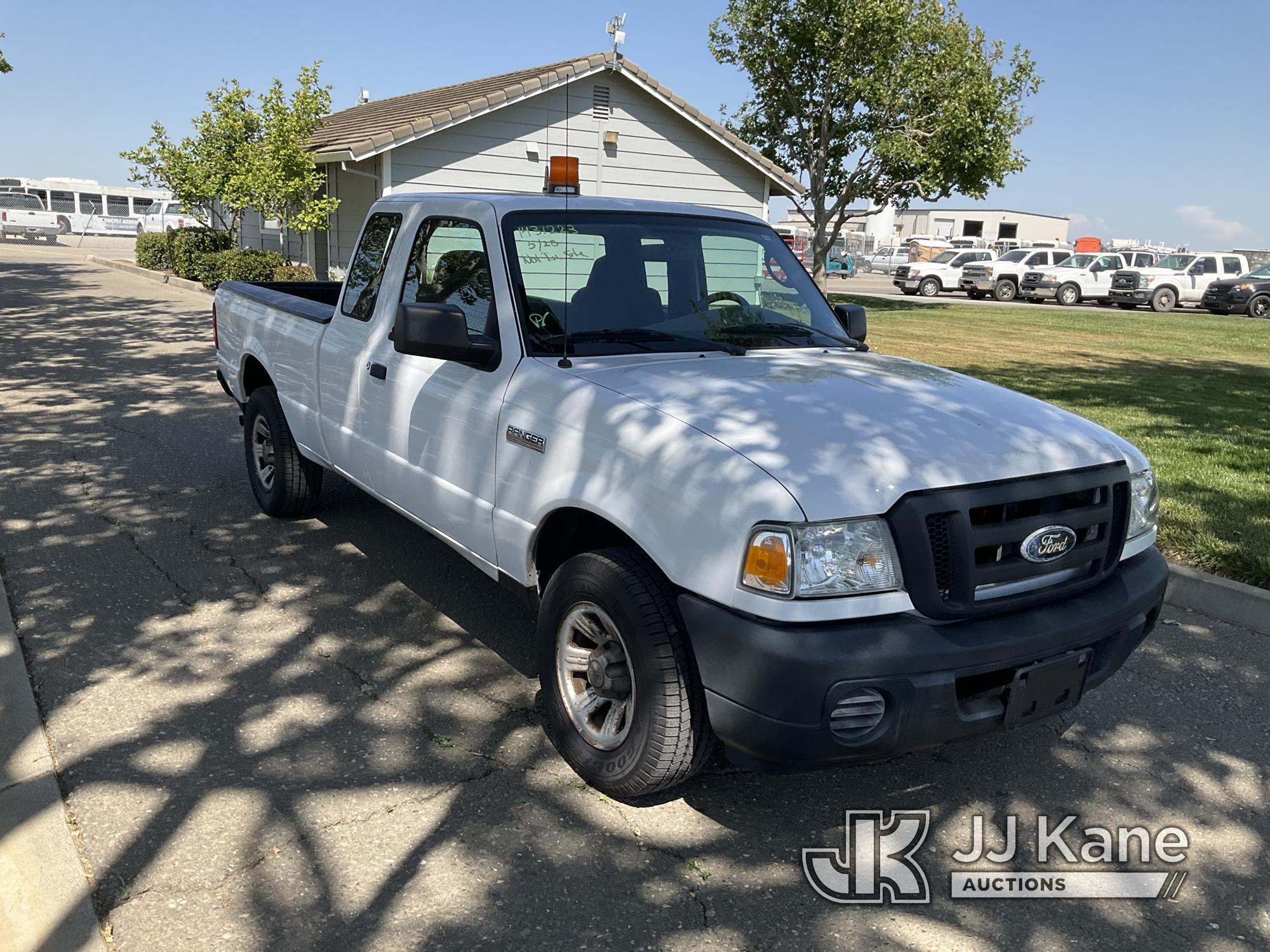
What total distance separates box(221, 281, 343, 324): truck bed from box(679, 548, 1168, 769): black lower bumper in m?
3.29

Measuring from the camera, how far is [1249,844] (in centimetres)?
334

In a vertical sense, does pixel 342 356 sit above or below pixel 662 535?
above

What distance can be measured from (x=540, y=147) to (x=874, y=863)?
17.6 metres

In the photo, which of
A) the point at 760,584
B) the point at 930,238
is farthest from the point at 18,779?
the point at 930,238

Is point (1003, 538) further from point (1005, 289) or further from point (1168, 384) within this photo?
point (1005, 289)

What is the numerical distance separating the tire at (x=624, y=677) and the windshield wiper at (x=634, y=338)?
0.93m

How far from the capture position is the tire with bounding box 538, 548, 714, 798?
3.07 meters

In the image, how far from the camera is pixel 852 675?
2762mm

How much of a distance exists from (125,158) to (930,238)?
64.2 m

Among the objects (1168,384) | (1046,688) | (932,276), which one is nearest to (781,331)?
(1046,688)

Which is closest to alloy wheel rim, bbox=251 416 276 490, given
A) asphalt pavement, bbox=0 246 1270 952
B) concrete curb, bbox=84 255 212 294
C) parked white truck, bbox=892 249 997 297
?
asphalt pavement, bbox=0 246 1270 952

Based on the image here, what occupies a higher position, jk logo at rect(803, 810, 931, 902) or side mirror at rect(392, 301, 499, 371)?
side mirror at rect(392, 301, 499, 371)

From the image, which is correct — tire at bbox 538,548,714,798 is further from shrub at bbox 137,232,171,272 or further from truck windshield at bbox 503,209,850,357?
shrub at bbox 137,232,171,272

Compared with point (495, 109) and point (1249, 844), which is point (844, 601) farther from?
point (495, 109)
